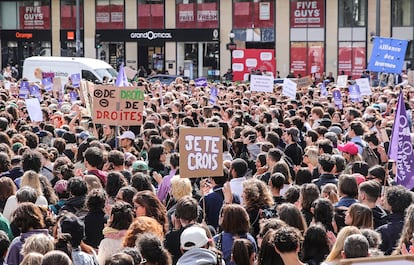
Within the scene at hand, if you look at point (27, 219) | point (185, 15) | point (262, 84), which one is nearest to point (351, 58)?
point (185, 15)

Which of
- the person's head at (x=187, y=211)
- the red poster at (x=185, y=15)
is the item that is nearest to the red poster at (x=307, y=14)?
the red poster at (x=185, y=15)

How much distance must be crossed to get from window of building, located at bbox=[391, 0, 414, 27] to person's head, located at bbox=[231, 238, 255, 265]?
46.3 m

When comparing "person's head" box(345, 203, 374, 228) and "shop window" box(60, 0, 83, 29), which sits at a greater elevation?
"shop window" box(60, 0, 83, 29)

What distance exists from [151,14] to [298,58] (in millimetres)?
10462

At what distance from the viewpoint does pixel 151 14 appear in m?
58.6

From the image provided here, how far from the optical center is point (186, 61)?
2250 inches

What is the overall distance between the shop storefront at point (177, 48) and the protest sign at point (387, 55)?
28.9 m

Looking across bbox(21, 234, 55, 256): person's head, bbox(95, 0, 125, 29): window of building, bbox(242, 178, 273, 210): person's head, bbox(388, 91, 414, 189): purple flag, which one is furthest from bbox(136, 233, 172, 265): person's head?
bbox(95, 0, 125, 29): window of building

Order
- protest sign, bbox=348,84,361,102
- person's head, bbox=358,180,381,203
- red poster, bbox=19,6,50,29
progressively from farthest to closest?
1. red poster, bbox=19,6,50,29
2. protest sign, bbox=348,84,361,102
3. person's head, bbox=358,180,381,203

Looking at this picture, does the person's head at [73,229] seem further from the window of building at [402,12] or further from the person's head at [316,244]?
the window of building at [402,12]

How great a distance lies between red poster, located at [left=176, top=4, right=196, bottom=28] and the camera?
57156mm

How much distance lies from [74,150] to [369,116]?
5.95 meters

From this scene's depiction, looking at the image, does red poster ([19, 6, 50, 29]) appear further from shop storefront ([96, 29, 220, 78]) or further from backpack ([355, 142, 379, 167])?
backpack ([355, 142, 379, 167])

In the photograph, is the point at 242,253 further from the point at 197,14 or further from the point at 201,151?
the point at 197,14
